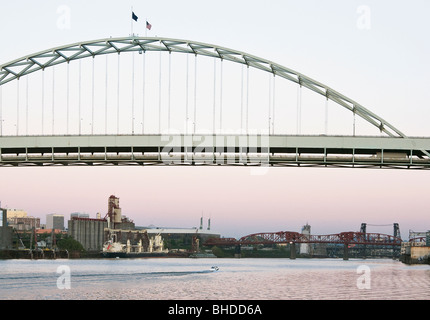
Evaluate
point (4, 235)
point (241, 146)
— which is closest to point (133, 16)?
point (241, 146)

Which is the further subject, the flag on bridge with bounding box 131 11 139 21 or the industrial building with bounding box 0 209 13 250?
the industrial building with bounding box 0 209 13 250

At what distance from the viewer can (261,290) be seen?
63062mm

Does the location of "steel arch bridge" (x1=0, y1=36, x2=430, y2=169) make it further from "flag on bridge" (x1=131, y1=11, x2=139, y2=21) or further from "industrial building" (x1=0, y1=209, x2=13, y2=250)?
"industrial building" (x1=0, y1=209, x2=13, y2=250)

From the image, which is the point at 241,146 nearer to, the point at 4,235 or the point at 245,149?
the point at 245,149

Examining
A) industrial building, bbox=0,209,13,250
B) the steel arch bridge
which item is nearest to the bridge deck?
the steel arch bridge

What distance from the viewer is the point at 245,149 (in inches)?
2441

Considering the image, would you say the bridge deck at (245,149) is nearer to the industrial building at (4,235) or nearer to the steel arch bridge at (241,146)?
the steel arch bridge at (241,146)

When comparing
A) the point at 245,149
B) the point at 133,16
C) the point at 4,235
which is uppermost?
the point at 133,16

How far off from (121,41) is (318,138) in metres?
20.3

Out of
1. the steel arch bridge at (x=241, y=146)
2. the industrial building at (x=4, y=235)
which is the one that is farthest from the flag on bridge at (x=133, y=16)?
the industrial building at (x=4, y=235)

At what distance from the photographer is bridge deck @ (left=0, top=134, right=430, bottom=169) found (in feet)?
197

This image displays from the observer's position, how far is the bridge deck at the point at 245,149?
197 feet
